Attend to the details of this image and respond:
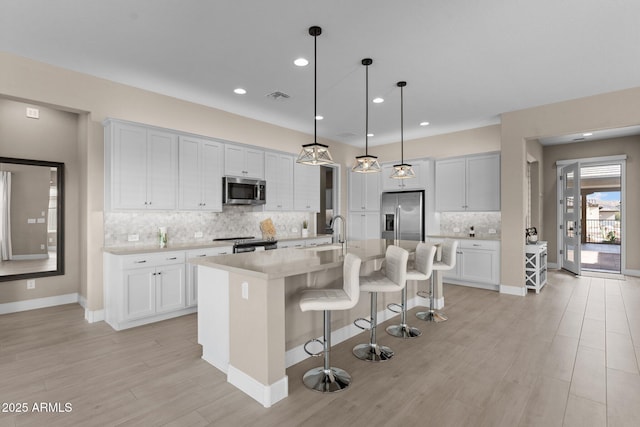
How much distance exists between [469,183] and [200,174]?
4.81 meters

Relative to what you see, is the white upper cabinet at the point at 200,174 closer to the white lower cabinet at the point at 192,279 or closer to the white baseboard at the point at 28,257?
the white lower cabinet at the point at 192,279

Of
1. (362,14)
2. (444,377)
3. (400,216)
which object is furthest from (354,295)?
(400,216)

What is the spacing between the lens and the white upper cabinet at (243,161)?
515cm

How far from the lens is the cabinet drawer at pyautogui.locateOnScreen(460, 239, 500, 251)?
557 cm

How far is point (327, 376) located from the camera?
8.55 feet

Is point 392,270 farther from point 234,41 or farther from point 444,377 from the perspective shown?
point 234,41

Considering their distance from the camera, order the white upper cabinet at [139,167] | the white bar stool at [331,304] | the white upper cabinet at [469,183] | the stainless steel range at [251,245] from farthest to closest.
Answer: the white upper cabinet at [469,183], the stainless steel range at [251,245], the white upper cabinet at [139,167], the white bar stool at [331,304]

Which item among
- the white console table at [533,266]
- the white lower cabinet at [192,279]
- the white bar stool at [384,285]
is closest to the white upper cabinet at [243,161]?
the white lower cabinet at [192,279]

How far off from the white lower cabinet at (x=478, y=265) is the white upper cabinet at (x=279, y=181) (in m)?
3.29

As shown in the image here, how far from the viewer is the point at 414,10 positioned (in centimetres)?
273

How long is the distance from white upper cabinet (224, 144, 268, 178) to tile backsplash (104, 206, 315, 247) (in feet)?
2.08

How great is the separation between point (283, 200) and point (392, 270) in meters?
3.33

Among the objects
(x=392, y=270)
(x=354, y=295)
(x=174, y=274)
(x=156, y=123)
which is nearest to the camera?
(x=354, y=295)

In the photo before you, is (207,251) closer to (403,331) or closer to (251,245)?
(251,245)
